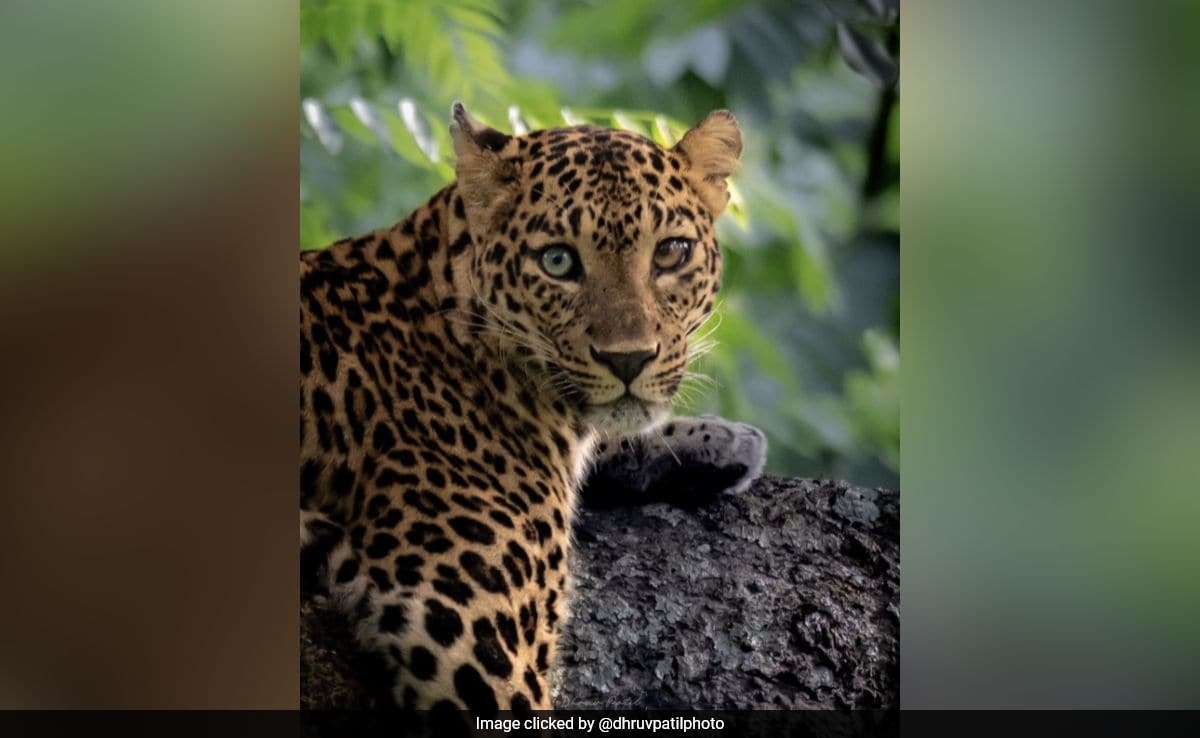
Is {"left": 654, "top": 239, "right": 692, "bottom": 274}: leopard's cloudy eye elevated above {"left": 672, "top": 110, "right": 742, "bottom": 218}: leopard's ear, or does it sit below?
below

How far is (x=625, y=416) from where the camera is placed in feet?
9.41

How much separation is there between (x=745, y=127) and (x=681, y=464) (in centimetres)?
95

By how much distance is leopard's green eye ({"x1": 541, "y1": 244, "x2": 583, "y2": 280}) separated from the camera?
2.86 meters

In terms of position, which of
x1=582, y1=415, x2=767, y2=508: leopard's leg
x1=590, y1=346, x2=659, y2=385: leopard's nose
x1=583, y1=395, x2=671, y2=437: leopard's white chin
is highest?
x1=590, y1=346, x2=659, y2=385: leopard's nose

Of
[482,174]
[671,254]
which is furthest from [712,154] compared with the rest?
[482,174]

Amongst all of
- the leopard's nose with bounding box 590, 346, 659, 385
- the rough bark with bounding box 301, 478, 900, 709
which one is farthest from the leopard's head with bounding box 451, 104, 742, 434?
the rough bark with bounding box 301, 478, 900, 709

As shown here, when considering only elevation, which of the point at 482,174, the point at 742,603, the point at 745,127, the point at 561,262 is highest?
the point at 745,127
